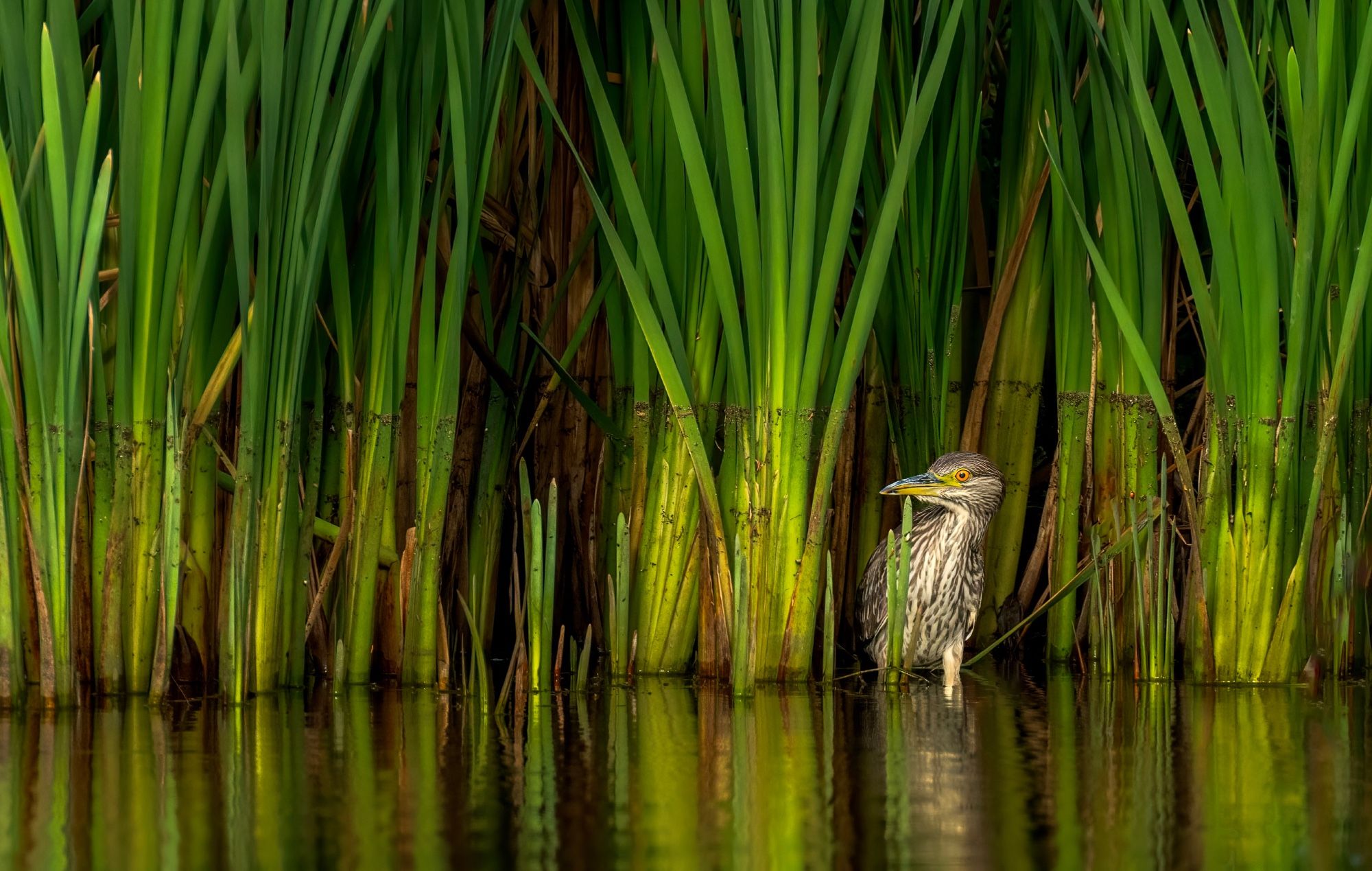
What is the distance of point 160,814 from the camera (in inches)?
94.1

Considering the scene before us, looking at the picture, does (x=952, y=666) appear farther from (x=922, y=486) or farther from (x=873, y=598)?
(x=922, y=486)

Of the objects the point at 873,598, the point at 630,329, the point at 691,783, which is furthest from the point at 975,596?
the point at 691,783

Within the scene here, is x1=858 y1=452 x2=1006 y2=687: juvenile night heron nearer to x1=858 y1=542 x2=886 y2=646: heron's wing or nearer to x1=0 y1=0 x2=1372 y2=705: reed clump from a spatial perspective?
x1=858 y1=542 x2=886 y2=646: heron's wing

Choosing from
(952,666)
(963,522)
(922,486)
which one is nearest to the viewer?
(952,666)

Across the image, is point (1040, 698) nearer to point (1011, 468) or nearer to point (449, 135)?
point (1011, 468)

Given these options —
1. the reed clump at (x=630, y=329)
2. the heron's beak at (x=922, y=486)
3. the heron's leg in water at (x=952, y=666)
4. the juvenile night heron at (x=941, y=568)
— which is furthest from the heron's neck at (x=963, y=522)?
the heron's leg in water at (x=952, y=666)

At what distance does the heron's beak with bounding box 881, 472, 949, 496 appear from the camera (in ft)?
15.4

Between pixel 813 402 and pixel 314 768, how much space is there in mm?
1722

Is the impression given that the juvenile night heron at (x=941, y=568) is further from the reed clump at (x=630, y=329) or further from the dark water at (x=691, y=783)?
the dark water at (x=691, y=783)

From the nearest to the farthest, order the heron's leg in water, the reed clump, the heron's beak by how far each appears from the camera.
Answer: the reed clump
the heron's leg in water
the heron's beak

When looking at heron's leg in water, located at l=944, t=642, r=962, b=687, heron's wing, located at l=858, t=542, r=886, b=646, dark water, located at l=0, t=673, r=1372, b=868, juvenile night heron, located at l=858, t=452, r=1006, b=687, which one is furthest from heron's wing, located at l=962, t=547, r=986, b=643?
dark water, located at l=0, t=673, r=1372, b=868

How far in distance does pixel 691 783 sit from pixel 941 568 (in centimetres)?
230

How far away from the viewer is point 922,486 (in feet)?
15.5

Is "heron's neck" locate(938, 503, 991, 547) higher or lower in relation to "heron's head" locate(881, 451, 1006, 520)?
lower
